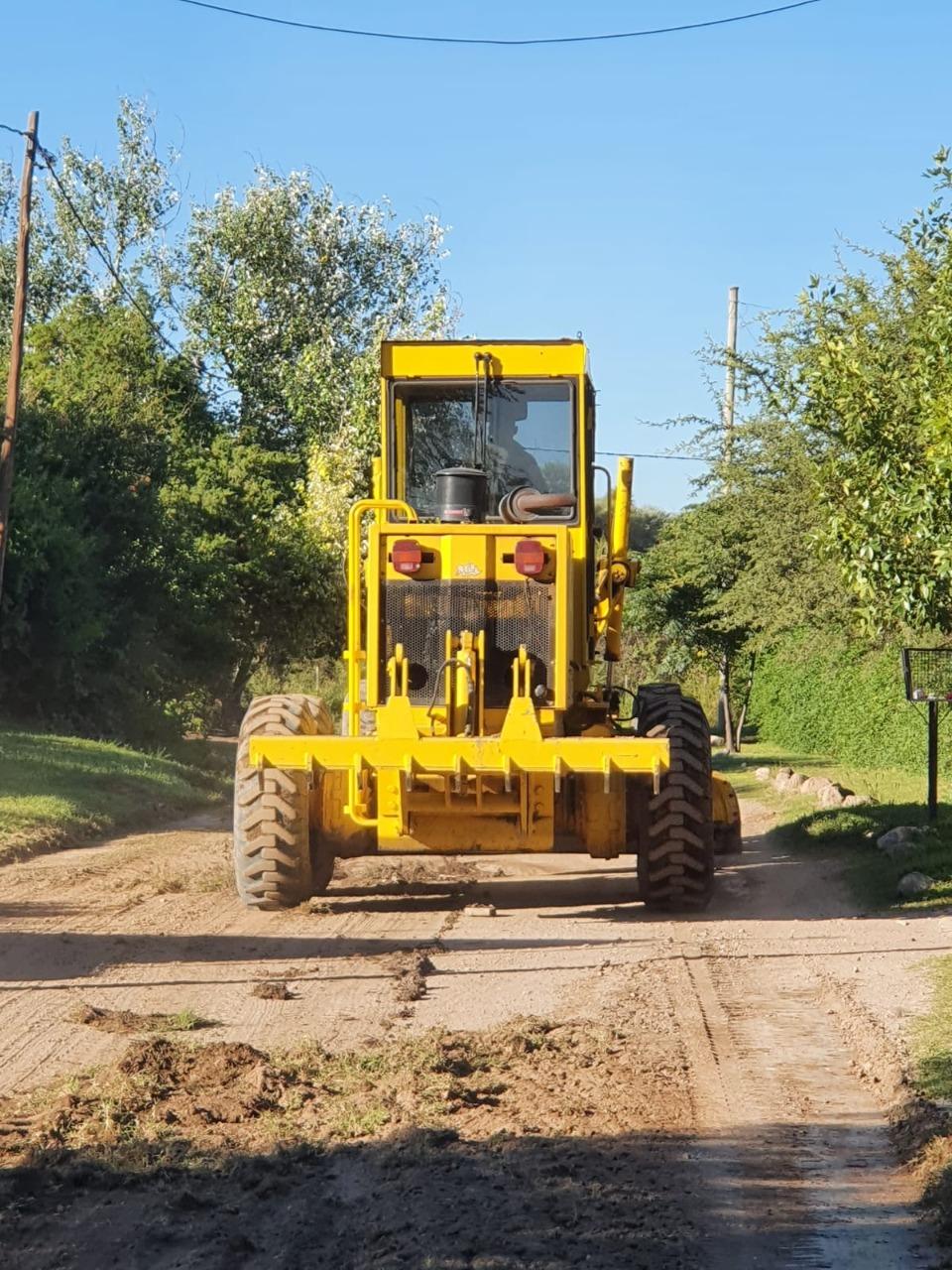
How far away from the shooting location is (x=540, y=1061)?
7.07m

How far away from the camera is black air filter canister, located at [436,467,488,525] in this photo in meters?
11.7

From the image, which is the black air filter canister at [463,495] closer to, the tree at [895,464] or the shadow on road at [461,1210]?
the tree at [895,464]

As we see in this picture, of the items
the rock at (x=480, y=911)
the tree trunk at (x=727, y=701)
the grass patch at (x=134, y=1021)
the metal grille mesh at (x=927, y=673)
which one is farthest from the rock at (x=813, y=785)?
the tree trunk at (x=727, y=701)

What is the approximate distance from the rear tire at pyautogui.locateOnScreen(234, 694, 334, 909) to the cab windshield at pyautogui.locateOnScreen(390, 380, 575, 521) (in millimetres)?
2173

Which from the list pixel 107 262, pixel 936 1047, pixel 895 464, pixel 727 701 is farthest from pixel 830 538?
pixel 107 262

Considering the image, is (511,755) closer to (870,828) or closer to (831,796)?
(870,828)

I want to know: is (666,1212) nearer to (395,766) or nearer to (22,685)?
(395,766)

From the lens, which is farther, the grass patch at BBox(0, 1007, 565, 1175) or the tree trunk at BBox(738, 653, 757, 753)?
the tree trunk at BBox(738, 653, 757, 753)

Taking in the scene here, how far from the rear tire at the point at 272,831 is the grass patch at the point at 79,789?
4.21m

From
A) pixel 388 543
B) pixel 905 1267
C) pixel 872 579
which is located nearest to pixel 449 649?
pixel 388 543

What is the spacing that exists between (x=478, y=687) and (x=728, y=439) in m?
18.1

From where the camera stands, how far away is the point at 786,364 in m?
23.9

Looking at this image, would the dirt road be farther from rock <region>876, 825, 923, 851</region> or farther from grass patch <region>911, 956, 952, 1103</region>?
rock <region>876, 825, 923, 851</region>

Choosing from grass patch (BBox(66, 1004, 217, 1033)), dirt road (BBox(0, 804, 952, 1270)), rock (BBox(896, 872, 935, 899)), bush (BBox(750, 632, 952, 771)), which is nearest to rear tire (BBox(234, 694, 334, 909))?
dirt road (BBox(0, 804, 952, 1270))
